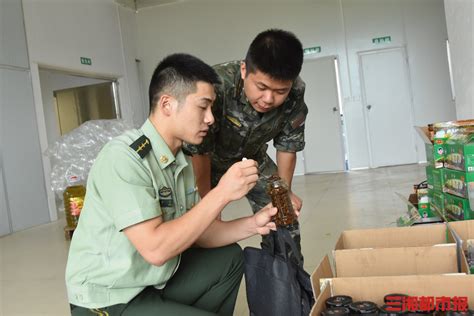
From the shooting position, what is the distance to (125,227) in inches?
47.6

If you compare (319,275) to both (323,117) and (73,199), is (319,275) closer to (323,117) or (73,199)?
(73,199)

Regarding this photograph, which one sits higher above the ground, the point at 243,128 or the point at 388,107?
the point at 388,107

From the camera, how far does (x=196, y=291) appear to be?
1548 millimetres

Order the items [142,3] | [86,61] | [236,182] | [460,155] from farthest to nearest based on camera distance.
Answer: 1. [142,3]
2. [86,61]
3. [460,155]
4. [236,182]

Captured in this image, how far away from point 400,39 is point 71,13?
5.80 m

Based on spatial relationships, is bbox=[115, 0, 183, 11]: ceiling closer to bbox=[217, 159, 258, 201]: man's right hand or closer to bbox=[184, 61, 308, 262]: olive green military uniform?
bbox=[184, 61, 308, 262]: olive green military uniform

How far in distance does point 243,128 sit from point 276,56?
0.47 metres

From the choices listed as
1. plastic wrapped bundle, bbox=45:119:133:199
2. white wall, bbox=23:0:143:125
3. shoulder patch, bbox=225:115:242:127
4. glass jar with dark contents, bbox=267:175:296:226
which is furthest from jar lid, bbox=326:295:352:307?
white wall, bbox=23:0:143:125

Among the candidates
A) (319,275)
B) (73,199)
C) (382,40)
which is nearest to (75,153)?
(73,199)

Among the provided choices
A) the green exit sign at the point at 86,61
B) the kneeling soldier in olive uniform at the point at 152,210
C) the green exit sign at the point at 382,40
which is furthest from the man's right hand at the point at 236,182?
the green exit sign at the point at 382,40

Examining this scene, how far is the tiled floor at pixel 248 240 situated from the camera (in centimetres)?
270

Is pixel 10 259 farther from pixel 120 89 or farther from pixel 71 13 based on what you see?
pixel 120 89

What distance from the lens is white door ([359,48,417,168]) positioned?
8.41m

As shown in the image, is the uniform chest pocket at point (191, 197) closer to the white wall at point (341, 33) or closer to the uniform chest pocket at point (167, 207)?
the uniform chest pocket at point (167, 207)
